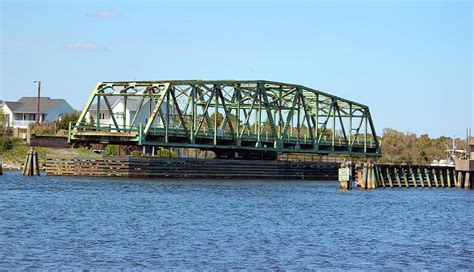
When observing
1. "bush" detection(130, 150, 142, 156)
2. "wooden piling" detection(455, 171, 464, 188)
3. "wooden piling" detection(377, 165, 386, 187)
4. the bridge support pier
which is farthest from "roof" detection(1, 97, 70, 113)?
the bridge support pier

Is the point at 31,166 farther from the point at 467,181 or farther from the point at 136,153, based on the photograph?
the point at 467,181

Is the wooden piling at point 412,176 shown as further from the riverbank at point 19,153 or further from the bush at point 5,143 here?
the bush at point 5,143

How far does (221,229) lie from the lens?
48.8 m

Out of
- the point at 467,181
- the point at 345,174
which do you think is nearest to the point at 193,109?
the point at 345,174

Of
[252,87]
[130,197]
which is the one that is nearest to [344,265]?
[130,197]

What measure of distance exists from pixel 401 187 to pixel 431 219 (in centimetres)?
3961

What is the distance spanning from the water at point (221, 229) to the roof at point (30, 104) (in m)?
83.3

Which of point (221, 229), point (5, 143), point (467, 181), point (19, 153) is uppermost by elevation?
point (5, 143)

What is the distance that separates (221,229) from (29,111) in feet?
389

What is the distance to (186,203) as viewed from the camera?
211ft

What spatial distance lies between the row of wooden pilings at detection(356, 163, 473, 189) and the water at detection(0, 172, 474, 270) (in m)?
9.26

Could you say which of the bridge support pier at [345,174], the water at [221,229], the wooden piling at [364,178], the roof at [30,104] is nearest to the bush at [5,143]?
the roof at [30,104]

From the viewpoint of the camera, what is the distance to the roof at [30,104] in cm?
16288

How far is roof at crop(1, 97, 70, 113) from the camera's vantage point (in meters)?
163
